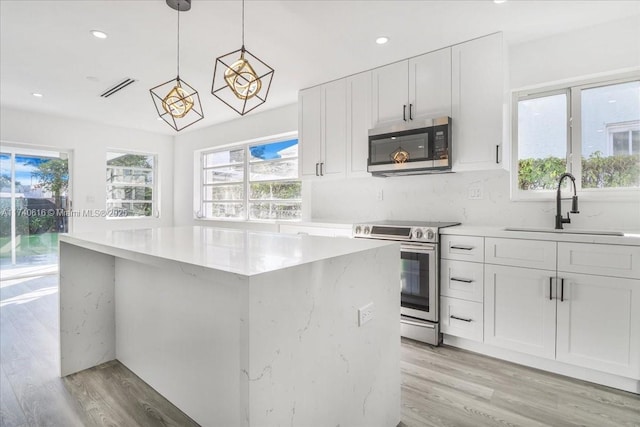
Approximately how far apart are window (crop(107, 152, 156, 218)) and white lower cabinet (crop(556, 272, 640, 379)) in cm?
635

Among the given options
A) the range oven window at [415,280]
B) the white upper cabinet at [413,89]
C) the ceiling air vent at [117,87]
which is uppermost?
the ceiling air vent at [117,87]

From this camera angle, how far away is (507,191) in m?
2.97

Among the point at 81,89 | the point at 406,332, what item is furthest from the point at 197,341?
the point at 81,89

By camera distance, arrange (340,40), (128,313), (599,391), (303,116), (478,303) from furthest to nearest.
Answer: (303,116)
(340,40)
(478,303)
(128,313)
(599,391)

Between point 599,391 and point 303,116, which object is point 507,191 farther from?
point 303,116

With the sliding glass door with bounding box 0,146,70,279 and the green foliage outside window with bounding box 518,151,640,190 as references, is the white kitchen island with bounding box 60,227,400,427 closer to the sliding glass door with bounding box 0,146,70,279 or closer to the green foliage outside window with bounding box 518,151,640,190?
the green foliage outside window with bounding box 518,151,640,190

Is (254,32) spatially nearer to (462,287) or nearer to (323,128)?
(323,128)

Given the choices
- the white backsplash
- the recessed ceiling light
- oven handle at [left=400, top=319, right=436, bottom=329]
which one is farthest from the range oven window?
the recessed ceiling light

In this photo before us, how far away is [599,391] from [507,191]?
5.13 ft

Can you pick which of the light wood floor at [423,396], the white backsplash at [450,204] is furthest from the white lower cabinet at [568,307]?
the white backsplash at [450,204]

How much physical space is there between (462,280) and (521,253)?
0.48 metres

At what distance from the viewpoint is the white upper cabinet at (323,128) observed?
11.9 ft

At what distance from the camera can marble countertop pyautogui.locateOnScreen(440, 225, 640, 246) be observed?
207 cm

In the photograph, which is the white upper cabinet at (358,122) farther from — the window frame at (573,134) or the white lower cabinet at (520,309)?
the white lower cabinet at (520,309)
